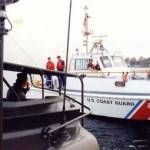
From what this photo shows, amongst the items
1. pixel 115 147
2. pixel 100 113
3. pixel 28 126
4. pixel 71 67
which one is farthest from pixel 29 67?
pixel 71 67

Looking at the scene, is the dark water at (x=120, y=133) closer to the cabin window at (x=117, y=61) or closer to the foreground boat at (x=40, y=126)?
the cabin window at (x=117, y=61)

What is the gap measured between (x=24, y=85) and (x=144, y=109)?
1375cm

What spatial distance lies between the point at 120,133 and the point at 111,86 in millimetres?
Result: 2365

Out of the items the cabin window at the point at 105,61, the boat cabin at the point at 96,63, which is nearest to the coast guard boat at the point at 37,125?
the boat cabin at the point at 96,63

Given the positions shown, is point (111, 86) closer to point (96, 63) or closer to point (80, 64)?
point (96, 63)

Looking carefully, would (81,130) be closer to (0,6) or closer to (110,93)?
(0,6)

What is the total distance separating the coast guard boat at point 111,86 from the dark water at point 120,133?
0.37 metres

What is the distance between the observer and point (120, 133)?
1659cm

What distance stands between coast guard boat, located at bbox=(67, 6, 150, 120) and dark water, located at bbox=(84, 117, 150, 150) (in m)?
0.37

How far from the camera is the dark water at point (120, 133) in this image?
13908mm

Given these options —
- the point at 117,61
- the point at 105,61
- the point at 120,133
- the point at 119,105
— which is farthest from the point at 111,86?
the point at 117,61

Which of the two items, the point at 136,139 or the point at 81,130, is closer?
the point at 81,130

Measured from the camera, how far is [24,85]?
479 centimetres

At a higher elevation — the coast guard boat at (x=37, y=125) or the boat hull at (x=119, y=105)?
the coast guard boat at (x=37, y=125)
